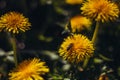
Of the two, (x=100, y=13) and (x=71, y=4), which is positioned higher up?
(x=71, y=4)

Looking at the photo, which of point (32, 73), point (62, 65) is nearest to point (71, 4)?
point (62, 65)

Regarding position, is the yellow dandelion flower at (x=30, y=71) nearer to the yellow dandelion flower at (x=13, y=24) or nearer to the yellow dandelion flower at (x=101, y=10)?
the yellow dandelion flower at (x=13, y=24)

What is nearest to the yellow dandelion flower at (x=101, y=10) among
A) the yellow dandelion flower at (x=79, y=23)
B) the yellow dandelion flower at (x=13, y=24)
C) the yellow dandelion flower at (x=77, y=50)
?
the yellow dandelion flower at (x=77, y=50)

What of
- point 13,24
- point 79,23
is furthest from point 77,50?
point 79,23

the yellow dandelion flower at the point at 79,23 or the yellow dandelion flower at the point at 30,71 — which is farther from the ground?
the yellow dandelion flower at the point at 79,23

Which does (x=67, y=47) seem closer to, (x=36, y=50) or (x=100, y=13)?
(x=100, y=13)

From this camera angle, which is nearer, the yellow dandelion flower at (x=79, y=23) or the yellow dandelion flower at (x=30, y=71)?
the yellow dandelion flower at (x=30, y=71)

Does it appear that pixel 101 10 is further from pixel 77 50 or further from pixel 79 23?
pixel 79 23
